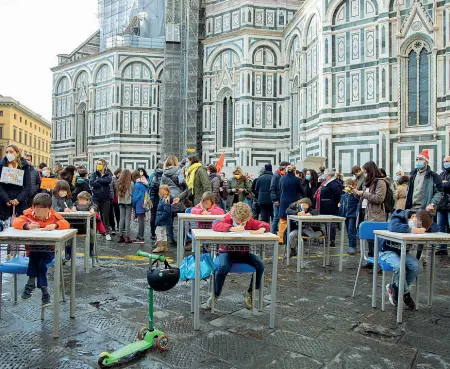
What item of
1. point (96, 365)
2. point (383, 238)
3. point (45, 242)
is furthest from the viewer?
point (383, 238)

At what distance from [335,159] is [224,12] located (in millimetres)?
12806

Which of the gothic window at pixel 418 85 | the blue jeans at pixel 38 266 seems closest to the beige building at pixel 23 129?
the gothic window at pixel 418 85

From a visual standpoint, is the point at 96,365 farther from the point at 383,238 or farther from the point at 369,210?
the point at 369,210

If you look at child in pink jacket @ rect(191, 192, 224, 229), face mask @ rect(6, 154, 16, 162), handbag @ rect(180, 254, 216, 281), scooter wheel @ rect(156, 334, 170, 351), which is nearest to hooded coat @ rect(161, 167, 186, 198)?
child in pink jacket @ rect(191, 192, 224, 229)

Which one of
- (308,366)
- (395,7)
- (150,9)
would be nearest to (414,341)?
(308,366)

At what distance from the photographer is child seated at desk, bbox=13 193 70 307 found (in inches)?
166

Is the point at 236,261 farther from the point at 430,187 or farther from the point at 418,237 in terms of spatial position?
the point at 430,187

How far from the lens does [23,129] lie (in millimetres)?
63500

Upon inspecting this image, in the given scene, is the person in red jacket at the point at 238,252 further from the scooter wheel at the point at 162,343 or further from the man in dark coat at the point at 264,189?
the man in dark coat at the point at 264,189

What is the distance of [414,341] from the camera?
377 centimetres

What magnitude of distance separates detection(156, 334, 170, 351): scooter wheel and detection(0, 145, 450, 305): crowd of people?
110 centimetres

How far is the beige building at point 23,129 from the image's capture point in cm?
5866

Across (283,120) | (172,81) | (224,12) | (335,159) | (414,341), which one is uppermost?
(224,12)

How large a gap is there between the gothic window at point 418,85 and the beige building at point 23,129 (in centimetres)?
4603
